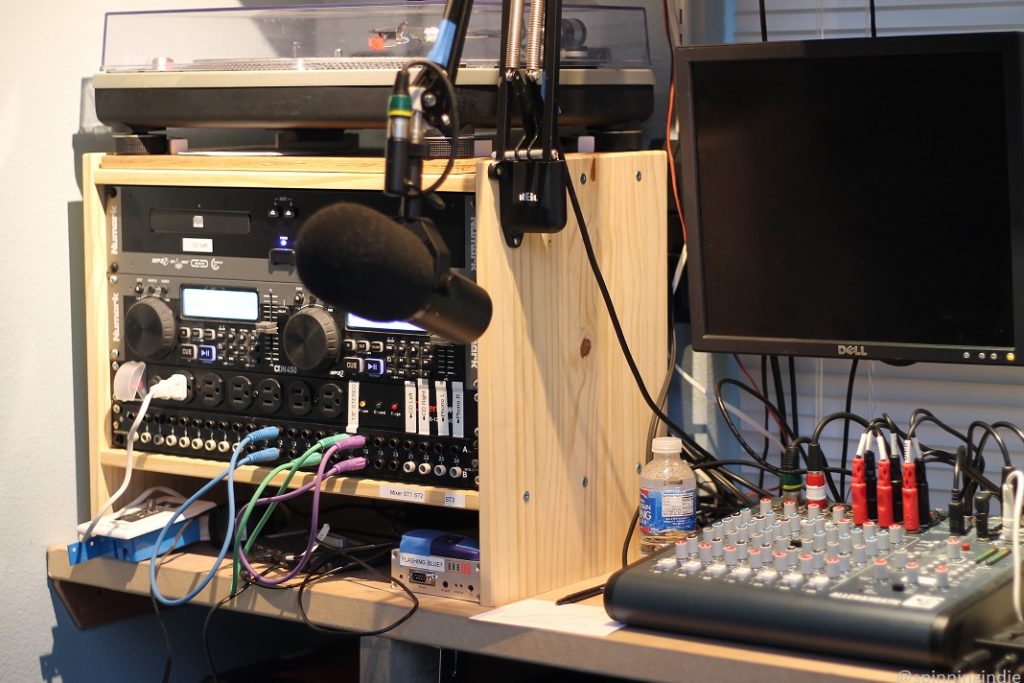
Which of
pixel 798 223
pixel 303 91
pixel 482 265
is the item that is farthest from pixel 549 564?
pixel 303 91

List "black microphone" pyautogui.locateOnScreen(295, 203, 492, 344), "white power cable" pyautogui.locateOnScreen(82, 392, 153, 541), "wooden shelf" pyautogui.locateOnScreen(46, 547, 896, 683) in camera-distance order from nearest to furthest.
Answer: "black microphone" pyautogui.locateOnScreen(295, 203, 492, 344)
"wooden shelf" pyautogui.locateOnScreen(46, 547, 896, 683)
"white power cable" pyautogui.locateOnScreen(82, 392, 153, 541)

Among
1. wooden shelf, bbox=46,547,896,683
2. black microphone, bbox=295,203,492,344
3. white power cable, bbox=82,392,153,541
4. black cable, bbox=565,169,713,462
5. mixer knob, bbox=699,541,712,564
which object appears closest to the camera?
black microphone, bbox=295,203,492,344

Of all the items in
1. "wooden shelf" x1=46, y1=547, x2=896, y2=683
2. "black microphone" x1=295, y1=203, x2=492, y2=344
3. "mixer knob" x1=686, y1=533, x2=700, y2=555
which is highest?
"black microphone" x1=295, y1=203, x2=492, y2=344

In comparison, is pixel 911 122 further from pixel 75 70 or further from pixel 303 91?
pixel 75 70

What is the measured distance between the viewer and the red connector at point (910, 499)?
141cm

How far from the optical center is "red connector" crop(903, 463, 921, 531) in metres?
1.41

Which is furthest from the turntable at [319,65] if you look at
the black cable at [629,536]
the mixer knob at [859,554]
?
the mixer knob at [859,554]

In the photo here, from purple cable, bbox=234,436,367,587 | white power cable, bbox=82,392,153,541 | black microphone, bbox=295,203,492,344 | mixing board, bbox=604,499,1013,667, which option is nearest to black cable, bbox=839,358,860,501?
mixing board, bbox=604,499,1013,667

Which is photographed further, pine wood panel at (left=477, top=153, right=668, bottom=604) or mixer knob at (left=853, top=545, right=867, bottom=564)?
pine wood panel at (left=477, top=153, right=668, bottom=604)

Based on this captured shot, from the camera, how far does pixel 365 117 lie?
1.51m

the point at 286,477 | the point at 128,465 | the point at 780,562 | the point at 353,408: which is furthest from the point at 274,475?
the point at 780,562

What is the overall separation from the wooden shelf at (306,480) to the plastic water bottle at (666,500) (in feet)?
0.68

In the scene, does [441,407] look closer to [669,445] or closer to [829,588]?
[669,445]

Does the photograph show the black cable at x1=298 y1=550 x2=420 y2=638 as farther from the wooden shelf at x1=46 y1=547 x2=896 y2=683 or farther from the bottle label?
the bottle label
